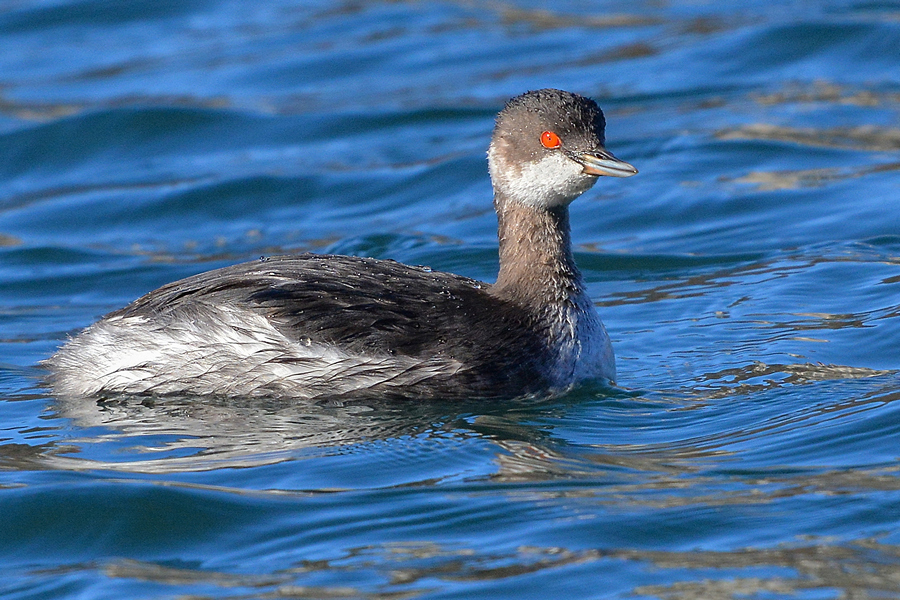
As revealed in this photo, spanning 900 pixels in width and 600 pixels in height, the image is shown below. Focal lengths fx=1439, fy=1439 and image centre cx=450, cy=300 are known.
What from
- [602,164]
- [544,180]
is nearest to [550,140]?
[544,180]

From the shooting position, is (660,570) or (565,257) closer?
(660,570)

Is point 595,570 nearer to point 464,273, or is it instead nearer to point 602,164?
point 602,164

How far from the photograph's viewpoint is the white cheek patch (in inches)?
305

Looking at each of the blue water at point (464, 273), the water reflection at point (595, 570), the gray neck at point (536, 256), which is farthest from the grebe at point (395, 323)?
the water reflection at point (595, 570)

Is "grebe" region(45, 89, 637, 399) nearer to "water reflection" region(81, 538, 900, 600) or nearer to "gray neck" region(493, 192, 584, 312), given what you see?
"gray neck" region(493, 192, 584, 312)

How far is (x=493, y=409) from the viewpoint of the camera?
7395 millimetres

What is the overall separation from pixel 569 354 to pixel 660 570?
2312 millimetres

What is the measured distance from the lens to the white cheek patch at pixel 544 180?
7758 millimetres

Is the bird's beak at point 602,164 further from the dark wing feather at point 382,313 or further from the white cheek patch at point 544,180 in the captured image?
the dark wing feather at point 382,313

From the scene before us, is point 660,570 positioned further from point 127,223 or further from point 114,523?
point 127,223

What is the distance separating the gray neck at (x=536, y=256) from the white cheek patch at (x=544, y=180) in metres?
0.06

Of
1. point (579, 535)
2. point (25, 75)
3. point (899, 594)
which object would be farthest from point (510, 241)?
point (25, 75)

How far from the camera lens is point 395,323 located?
7.41 m

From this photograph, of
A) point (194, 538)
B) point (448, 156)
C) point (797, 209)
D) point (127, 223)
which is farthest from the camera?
point (448, 156)
